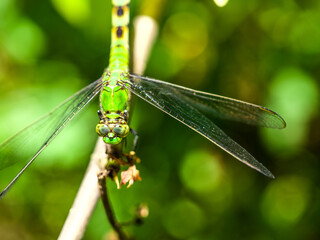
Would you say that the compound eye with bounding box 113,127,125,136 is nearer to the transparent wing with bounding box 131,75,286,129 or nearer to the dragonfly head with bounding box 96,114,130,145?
the dragonfly head with bounding box 96,114,130,145

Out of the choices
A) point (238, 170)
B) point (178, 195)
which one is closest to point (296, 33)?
point (238, 170)

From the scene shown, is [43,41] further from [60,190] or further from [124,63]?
[60,190]

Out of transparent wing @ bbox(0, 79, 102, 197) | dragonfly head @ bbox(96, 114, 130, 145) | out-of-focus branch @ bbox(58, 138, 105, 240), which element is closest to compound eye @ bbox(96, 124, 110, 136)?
dragonfly head @ bbox(96, 114, 130, 145)

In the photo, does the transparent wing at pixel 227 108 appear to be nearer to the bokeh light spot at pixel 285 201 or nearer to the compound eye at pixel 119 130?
the compound eye at pixel 119 130

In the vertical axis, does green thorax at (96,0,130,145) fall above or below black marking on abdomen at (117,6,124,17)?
below

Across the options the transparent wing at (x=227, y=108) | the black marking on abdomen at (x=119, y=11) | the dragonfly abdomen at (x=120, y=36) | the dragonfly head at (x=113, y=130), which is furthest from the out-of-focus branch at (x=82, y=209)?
the black marking on abdomen at (x=119, y=11)

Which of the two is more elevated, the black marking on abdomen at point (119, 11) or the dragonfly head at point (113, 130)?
the black marking on abdomen at point (119, 11)

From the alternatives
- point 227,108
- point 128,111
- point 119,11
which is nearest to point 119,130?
point 128,111
